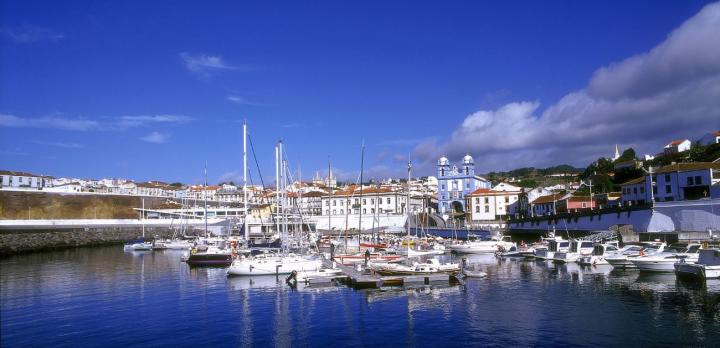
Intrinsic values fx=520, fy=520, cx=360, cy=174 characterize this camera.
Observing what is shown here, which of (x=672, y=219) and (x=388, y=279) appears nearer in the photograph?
(x=388, y=279)

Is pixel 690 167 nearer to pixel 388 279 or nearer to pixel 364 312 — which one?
pixel 388 279

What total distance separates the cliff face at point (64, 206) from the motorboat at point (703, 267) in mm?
102104

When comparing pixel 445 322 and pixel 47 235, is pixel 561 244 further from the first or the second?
pixel 47 235

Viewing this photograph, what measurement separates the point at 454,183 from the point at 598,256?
69.5 meters

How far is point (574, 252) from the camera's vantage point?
4600 cm

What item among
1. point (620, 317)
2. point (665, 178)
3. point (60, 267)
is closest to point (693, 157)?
point (665, 178)

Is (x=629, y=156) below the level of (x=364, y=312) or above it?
above

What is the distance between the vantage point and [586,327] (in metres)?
21.2

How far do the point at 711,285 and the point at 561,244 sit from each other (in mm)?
18722

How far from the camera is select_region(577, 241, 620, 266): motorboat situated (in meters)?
42.1

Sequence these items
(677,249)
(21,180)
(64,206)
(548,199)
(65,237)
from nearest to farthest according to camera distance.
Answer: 1. (677,249)
2. (65,237)
3. (548,199)
4. (64,206)
5. (21,180)

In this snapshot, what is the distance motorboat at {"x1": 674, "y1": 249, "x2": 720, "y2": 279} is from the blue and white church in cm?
7621

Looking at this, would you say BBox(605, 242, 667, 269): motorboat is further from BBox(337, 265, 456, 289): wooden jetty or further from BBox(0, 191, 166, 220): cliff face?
BBox(0, 191, 166, 220): cliff face

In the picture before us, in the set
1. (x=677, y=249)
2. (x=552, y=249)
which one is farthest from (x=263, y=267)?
(x=677, y=249)
